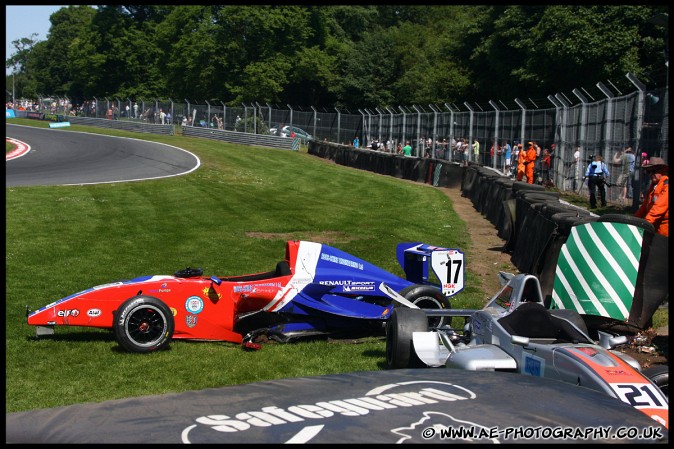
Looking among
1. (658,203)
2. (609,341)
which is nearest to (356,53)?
(658,203)

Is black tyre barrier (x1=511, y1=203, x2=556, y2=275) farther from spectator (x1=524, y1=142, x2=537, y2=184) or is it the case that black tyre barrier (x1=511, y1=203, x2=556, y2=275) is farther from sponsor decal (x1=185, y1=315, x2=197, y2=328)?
spectator (x1=524, y1=142, x2=537, y2=184)

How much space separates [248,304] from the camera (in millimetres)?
9906

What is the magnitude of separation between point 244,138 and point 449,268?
45608 mm

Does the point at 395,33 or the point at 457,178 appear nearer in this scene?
the point at 457,178

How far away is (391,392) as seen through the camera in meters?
5.37

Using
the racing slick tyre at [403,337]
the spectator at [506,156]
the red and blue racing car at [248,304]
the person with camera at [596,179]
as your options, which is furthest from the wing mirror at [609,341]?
the spectator at [506,156]

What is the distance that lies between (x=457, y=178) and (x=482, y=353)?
80.4 ft

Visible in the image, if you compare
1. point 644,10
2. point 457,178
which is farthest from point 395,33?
point 457,178

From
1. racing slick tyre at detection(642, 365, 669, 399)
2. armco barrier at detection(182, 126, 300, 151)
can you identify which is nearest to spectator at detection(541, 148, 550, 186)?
racing slick tyre at detection(642, 365, 669, 399)

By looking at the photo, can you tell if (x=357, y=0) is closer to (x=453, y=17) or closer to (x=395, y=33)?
(x=395, y=33)

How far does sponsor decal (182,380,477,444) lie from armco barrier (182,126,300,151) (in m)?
47.7

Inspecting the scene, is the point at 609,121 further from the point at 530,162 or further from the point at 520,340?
the point at 520,340

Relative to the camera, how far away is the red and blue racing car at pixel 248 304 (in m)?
9.33

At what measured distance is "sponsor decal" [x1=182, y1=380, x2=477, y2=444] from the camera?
467cm
